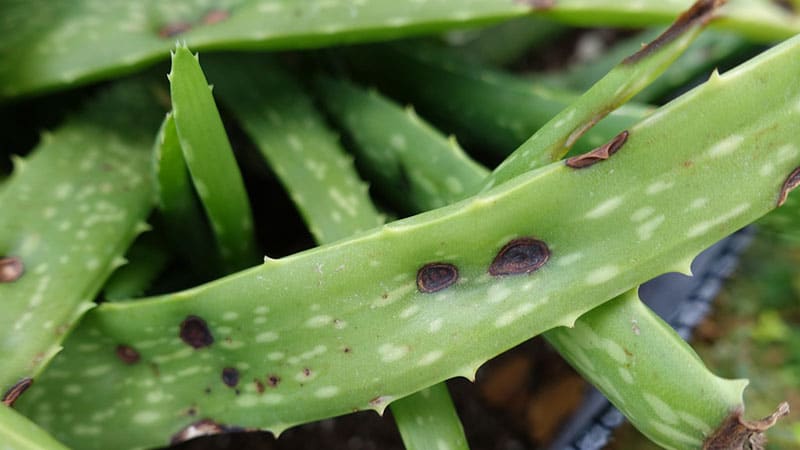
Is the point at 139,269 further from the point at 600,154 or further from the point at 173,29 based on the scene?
the point at 600,154

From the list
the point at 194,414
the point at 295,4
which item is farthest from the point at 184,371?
the point at 295,4

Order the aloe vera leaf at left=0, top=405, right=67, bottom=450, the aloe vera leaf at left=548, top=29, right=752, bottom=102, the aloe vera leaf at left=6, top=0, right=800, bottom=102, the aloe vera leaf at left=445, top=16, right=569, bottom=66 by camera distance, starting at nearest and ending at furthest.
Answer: the aloe vera leaf at left=0, top=405, right=67, bottom=450 → the aloe vera leaf at left=6, top=0, right=800, bottom=102 → the aloe vera leaf at left=548, top=29, right=752, bottom=102 → the aloe vera leaf at left=445, top=16, right=569, bottom=66

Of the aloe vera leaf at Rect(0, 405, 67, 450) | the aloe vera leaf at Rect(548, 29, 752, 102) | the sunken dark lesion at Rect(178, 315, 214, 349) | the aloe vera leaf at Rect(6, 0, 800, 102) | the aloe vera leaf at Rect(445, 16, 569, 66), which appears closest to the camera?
the aloe vera leaf at Rect(0, 405, 67, 450)

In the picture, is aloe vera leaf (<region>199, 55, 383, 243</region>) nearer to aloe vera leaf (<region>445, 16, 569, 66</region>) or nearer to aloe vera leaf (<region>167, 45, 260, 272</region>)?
aloe vera leaf (<region>167, 45, 260, 272</region>)

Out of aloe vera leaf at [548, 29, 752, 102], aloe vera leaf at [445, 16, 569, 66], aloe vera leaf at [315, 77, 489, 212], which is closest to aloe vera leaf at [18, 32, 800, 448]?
aloe vera leaf at [315, 77, 489, 212]

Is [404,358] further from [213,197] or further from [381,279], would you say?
[213,197]

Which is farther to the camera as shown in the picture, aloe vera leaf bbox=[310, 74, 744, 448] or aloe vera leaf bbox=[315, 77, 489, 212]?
aloe vera leaf bbox=[315, 77, 489, 212]
